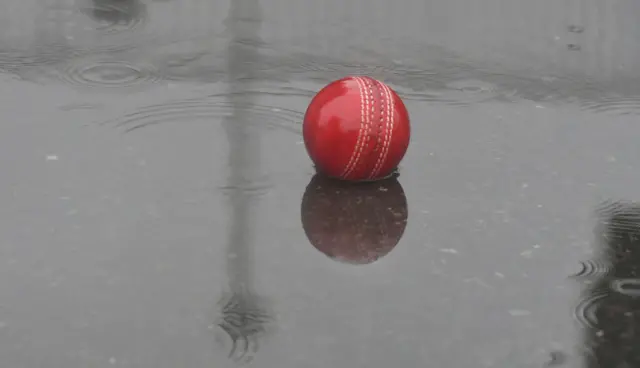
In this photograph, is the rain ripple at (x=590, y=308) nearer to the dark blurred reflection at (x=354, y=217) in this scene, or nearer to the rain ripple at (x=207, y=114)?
the dark blurred reflection at (x=354, y=217)

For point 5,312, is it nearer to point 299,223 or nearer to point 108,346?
point 108,346

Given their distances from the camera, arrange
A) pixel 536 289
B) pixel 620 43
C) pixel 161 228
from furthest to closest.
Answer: pixel 620 43 < pixel 161 228 < pixel 536 289

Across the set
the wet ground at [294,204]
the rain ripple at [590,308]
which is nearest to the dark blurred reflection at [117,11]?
the wet ground at [294,204]

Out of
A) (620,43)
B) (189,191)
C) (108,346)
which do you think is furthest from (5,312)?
(620,43)

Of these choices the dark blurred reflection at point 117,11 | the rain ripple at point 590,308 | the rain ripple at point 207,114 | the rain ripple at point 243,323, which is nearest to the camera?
the rain ripple at point 243,323

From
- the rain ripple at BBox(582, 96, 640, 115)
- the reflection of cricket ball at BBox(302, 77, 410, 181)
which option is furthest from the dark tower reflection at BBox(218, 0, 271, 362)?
the rain ripple at BBox(582, 96, 640, 115)

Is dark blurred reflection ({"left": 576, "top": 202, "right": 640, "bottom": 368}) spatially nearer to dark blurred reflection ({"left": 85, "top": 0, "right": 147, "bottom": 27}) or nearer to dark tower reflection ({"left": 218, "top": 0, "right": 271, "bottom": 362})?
dark tower reflection ({"left": 218, "top": 0, "right": 271, "bottom": 362})

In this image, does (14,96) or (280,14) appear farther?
(280,14)
